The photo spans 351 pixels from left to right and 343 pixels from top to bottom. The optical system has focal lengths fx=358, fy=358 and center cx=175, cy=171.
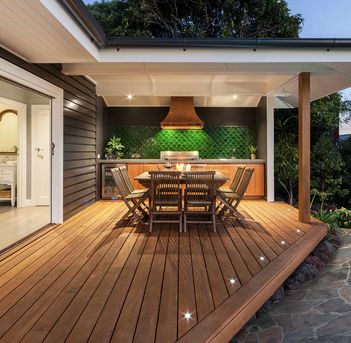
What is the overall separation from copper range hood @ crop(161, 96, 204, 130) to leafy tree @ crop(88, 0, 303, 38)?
376 centimetres

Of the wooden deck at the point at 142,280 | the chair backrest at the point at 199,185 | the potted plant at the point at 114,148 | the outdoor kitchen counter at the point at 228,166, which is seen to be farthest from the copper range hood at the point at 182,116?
the wooden deck at the point at 142,280

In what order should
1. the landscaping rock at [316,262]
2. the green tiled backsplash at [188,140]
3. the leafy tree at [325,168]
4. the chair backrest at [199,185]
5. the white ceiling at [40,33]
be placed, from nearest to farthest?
the white ceiling at [40,33]
the landscaping rock at [316,262]
the chair backrest at [199,185]
the leafy tree at [325,168]
the green tiled backsplash at [188,140]

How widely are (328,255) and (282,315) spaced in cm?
217

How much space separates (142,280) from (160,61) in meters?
2.95

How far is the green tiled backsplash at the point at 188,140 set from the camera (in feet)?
30.5

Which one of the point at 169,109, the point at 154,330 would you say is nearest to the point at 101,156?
the point at 169,109

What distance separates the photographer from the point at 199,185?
5.13 m

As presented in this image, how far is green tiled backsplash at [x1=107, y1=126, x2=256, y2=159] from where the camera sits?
30.5ft

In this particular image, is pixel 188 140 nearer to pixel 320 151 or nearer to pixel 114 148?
pixel 114 148

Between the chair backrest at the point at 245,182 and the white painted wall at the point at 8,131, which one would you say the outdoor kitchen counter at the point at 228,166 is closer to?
the white painted wall at the point at 8,131

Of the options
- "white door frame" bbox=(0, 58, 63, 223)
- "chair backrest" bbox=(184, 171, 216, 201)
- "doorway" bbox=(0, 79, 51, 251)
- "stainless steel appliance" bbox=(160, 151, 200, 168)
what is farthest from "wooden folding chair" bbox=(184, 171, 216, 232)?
"stainless steel appliance" bbox=(160, 151, 200, 168)

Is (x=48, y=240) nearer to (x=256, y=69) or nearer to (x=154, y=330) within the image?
(x=154, y=330)

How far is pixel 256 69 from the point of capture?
550cm

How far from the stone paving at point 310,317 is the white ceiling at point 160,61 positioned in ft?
9.59
